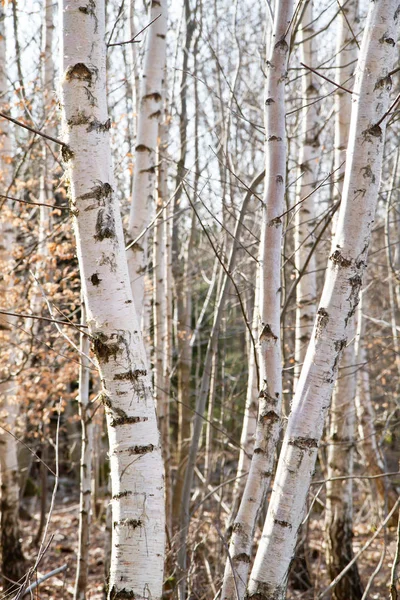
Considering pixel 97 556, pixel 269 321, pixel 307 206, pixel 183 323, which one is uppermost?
pixel 307 206

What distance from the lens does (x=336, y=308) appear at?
202 cm

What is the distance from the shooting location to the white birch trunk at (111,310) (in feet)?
6.09

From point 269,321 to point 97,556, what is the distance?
6.01 metres

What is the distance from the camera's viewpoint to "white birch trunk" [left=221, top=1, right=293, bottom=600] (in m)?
2.50

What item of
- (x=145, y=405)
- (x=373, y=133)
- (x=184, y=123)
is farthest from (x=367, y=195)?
(x=184, y=123)

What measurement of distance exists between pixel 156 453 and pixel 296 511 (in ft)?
1.79

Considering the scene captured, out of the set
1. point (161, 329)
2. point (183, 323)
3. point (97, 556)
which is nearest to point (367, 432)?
point (183, 323)

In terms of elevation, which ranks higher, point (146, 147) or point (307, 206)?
point (307, 206)

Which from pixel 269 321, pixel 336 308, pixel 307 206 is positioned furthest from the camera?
pixel 307 206

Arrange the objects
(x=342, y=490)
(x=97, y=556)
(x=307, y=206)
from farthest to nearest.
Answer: (x=97, y=556)
(x=342, y=490)
(x=307, y=206)

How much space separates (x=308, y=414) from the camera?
2029mm

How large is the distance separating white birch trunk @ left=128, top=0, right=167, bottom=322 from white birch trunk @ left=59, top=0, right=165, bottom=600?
5.21ft

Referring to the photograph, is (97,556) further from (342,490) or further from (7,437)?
(342,490)

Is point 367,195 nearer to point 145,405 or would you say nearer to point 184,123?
point 145,405
